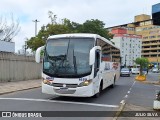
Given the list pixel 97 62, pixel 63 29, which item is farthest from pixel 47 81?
pixel 63 29

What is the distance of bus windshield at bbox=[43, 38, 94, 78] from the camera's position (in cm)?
1566

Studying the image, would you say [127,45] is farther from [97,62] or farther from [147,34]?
[97,62]

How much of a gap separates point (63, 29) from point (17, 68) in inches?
910

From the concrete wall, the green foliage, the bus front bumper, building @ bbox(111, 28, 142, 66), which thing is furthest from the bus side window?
building @ bbox(111, 28, 142, 66)

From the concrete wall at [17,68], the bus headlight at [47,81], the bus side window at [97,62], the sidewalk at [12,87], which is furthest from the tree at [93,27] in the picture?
the bus headlight at [47,81]

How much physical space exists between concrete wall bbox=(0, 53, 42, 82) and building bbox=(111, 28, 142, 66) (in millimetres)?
116312

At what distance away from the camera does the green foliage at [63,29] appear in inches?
2072

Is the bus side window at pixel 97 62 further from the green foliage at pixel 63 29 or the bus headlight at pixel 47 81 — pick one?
the green foliage at pixel 63 29

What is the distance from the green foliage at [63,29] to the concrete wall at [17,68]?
17.3 m

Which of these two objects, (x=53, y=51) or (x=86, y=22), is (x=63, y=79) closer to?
(x=53, y=51)

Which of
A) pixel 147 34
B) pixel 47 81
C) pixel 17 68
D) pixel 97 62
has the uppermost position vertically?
pixel 147 34

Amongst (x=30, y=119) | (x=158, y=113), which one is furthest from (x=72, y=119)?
(x=158, y=113)

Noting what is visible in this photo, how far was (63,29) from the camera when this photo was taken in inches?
2058

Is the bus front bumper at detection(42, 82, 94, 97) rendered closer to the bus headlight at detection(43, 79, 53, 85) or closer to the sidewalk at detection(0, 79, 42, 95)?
the bus headlight at detection(43, 79, 53, 85)
